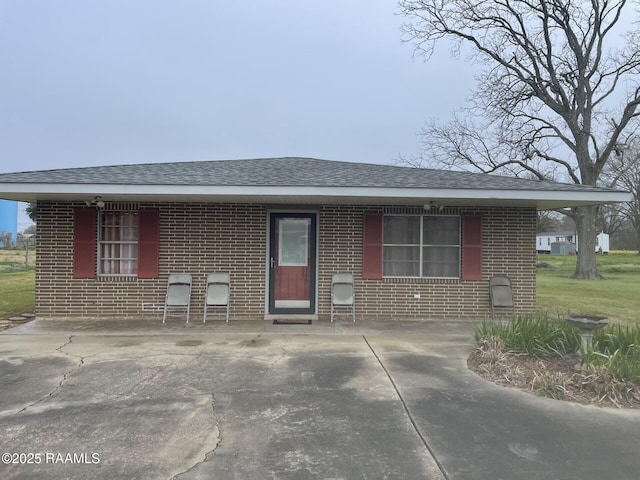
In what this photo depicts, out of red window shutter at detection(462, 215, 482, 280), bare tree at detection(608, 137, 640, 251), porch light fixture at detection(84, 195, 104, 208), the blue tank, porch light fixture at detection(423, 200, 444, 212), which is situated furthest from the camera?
the blue tank

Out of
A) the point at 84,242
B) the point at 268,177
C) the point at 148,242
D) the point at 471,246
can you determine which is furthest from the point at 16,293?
the point at 471,246

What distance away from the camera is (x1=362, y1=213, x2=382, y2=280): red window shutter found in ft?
29.0

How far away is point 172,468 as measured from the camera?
3086 mm

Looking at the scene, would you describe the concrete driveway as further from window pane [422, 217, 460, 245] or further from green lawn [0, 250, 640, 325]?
green lawn [0, 250, 640, 325]

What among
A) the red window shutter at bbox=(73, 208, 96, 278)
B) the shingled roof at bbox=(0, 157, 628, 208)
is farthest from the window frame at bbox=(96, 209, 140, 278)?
the shingled roof at bbox=(0, 157, 628, 208)

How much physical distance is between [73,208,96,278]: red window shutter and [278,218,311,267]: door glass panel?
3599 mm

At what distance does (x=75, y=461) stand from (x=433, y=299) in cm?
707

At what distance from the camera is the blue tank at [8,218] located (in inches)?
1288

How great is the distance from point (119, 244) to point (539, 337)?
7.52 metres

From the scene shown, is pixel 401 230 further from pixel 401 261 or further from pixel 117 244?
pixel 117 244

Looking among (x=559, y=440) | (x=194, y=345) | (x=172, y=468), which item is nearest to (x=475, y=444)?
(x=559, y=440)

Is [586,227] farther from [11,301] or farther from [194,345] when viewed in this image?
[11,301]

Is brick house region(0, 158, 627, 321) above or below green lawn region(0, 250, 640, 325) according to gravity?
above

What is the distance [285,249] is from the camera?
898 cm
